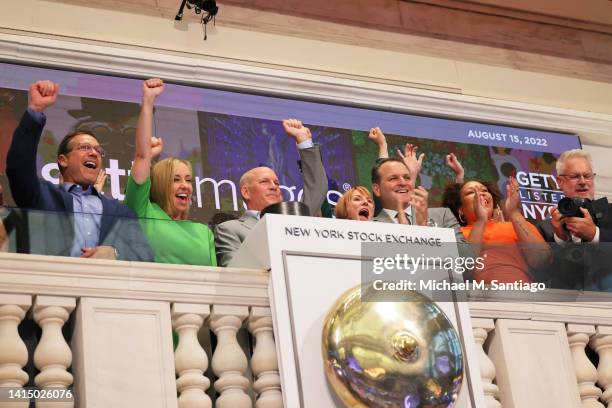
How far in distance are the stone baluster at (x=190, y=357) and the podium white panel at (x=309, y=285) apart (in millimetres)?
233

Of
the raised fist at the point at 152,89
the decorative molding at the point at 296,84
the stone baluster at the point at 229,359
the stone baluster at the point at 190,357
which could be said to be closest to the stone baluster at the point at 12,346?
the stone baluster at the point at 190,357

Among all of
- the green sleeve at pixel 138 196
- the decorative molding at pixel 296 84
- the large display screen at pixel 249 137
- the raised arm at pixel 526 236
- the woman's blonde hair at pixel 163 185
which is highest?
the decorative molding at pixel 296 84

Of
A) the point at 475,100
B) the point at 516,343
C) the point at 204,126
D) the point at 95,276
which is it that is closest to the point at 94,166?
the point at 95,276

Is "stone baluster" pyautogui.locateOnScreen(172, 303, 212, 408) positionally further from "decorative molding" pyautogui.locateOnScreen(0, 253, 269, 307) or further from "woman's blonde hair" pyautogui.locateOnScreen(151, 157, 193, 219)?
"woman's blonde hair" pyautogui.locateOnScreen(151, 157, 193, 219)

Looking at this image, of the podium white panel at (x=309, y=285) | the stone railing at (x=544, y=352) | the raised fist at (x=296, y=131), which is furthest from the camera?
the raised fist at (x=296, y=131)

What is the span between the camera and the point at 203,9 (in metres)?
6.62

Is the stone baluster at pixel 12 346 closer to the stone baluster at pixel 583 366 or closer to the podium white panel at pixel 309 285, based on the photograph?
the podium white panel at pixel 309 285

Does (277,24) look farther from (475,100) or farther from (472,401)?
(472,401)

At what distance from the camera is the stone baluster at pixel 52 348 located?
324cm

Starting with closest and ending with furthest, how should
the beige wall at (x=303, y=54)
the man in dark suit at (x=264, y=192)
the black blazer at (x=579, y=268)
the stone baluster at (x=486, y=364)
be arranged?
the stone baluster at (x=486, y=364), the black blazer at (x=579, y=268), the man in dark suit at (x=264, y=192), the beige wall at (x=303, y=54)

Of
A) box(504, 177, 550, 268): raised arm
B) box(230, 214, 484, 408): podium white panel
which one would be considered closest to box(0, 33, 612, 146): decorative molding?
box(504, 177, 550, 268): raised arm

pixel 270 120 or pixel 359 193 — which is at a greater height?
pixel 270 120

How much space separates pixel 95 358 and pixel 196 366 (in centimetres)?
30

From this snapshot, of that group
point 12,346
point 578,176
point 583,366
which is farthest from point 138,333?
point 578,176
